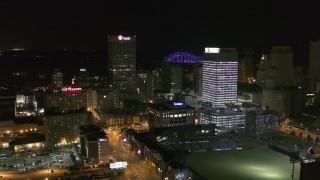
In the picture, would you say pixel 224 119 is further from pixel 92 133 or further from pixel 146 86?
pixel 146 86

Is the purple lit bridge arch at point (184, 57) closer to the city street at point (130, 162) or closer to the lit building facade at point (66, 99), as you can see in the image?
the lit building facade at point (66, 99)

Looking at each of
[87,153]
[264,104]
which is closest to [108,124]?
[87,153]

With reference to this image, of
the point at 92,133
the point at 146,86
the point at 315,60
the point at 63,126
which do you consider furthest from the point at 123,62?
the point at 315,60

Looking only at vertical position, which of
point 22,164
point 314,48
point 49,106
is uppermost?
point 314,48

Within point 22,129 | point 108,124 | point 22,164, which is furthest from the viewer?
point 108,124

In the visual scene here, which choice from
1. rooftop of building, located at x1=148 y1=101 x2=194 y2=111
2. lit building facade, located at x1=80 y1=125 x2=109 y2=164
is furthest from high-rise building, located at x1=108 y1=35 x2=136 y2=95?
lit building facade, located at x1=80 y1=125 x2=109 y2=164

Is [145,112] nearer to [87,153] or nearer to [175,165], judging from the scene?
[87,153]
